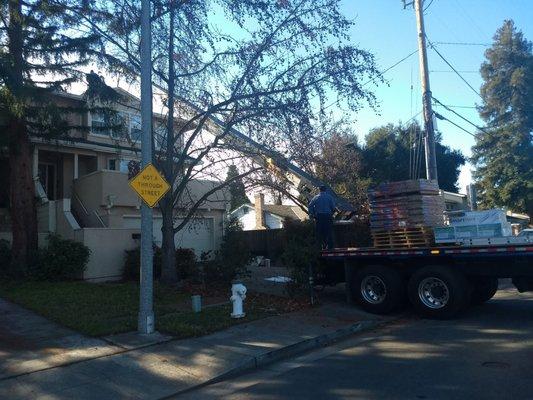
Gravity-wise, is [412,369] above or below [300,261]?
below

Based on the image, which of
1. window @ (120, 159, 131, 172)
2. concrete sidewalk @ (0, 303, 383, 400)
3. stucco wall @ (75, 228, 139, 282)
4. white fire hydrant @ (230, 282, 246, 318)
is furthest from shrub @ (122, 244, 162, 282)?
window @ (120, 159, 131, 172)

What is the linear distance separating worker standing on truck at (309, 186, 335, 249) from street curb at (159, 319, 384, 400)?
110 inches

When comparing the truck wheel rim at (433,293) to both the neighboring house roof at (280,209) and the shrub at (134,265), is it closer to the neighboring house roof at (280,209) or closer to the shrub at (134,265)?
the shrub at (134,265)

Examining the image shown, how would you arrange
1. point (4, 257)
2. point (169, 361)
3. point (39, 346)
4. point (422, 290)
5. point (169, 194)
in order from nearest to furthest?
point (169, 361) → point (39, 346) → point (422, 290) → point (169, 194) → point (4, 257)

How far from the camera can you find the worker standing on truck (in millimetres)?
12547

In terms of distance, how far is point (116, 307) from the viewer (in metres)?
11.0

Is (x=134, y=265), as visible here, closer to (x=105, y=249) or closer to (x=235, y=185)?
(x=105, y=249)

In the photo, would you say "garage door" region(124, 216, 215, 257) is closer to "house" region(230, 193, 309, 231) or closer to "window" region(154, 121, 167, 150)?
"window" region(154, 121, 167, 150)

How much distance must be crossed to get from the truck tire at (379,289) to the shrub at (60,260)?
811cm

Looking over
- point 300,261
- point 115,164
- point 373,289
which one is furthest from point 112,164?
point 373,289

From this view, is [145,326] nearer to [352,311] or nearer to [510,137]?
[352,311]

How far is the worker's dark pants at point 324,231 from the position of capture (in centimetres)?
1264

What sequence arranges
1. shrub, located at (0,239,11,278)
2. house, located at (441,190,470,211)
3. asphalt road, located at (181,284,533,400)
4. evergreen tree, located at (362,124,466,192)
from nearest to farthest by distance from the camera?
asphalt road, located at (181,284,533,400), shrub, located at (0,239,11,278), house, located at (441,190,470,211), evergreen tree, located at (362,124,466,192)

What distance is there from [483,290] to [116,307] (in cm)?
778
